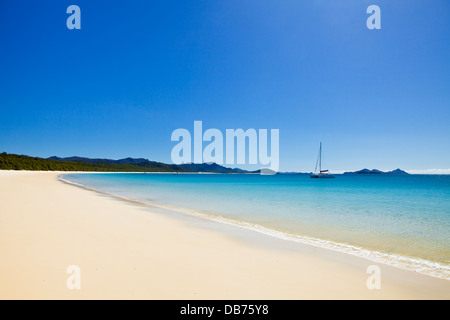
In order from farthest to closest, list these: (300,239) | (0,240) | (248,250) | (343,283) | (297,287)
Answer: (300,239) → (248,250) → (0,240) → (343,283) → (297,287)

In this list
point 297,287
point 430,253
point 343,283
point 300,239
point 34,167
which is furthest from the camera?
point 34,167

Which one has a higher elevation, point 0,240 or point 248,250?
point 0,240

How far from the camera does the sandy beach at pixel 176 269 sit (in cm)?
383

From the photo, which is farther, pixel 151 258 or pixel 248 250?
pixel 248 250

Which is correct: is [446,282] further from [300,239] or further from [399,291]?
[300,239]

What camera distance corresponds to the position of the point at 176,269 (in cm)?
474

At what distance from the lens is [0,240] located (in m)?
5.82

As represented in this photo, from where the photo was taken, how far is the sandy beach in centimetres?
383
